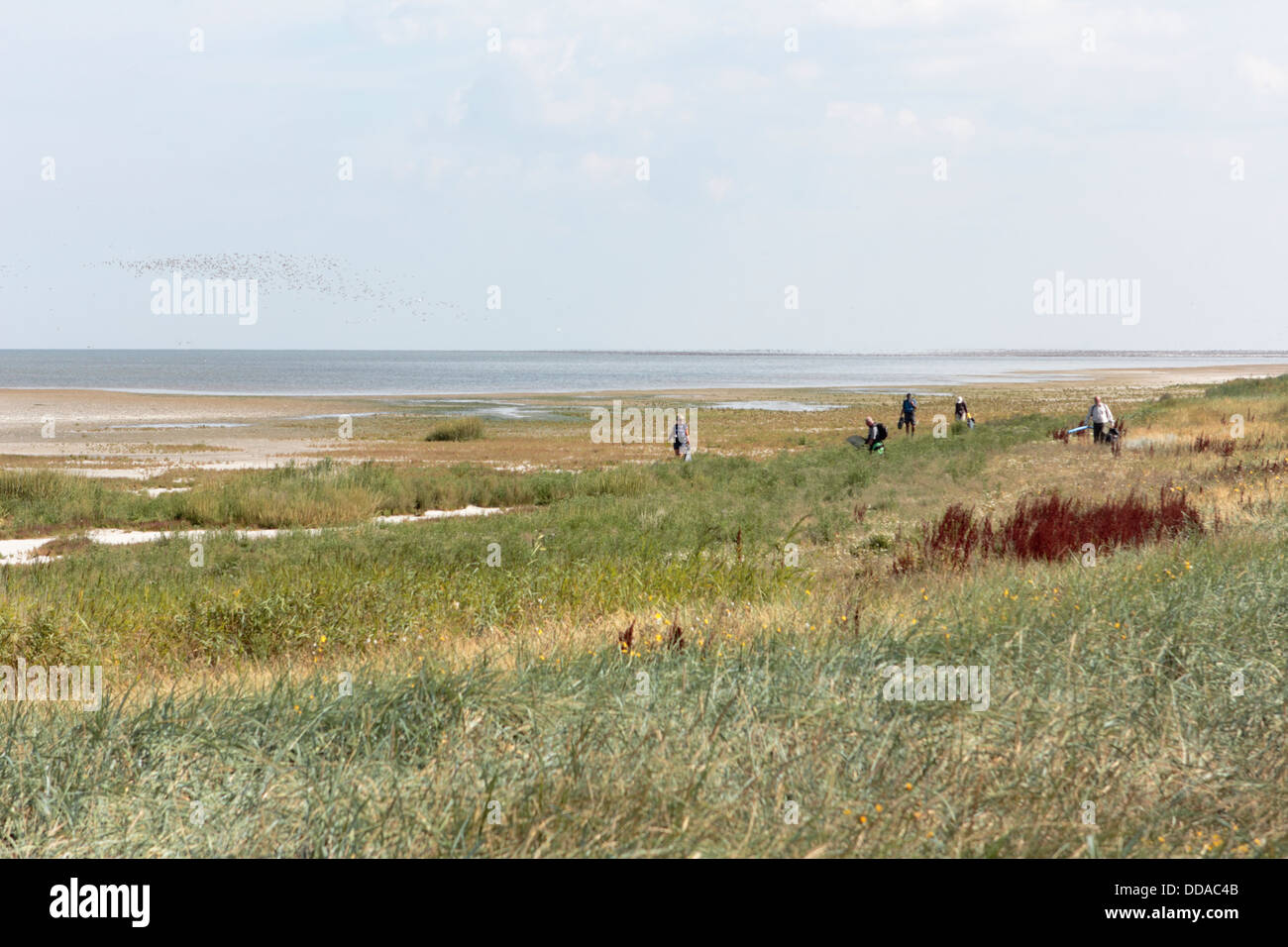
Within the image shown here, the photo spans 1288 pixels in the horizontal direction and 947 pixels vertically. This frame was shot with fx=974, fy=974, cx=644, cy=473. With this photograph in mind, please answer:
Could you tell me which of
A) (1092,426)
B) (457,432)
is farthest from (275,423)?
(1092,426)

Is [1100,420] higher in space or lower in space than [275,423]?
higher

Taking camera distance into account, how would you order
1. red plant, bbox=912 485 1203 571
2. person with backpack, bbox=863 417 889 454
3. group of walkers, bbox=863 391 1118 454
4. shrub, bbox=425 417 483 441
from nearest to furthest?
red plant, bbox=912 485 1203 571 < group of walkers, bbox=863 391 1118 454 < person with backpack, bbox=863 417 889 454 < shrub, bbox=425 417 483 441

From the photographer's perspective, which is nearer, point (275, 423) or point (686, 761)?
point (686, 761)

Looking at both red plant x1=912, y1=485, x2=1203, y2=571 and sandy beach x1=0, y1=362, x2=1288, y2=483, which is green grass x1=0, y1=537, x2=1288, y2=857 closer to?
red plant x1=912, y1=485, x2=1203, y2=571

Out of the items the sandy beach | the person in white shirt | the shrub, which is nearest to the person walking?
the person in white shirt

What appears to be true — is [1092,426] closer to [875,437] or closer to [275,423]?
[875,437]

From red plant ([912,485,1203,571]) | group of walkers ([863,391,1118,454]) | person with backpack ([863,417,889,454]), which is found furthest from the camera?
person with backpack ([863,417,889,454])

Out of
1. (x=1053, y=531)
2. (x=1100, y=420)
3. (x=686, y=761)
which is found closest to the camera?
(x=686, y=761)

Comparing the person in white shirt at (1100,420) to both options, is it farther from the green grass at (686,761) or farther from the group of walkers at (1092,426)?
the green grass at (686,761)

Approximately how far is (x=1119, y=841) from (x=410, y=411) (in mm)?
62746

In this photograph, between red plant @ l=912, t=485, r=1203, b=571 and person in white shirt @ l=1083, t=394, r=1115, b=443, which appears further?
person in white shirt @ l=1083, t=394, r=1115, b=443

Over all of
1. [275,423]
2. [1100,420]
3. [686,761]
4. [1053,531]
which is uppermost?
[1100,420]

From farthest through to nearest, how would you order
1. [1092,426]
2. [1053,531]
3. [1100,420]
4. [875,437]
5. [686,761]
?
1. [875,437]
2. [1092,426]
3. [1100,420]
4. [1053,531]
5. [686,761]

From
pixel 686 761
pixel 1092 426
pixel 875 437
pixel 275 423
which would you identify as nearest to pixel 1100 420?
pixel 1092 426
